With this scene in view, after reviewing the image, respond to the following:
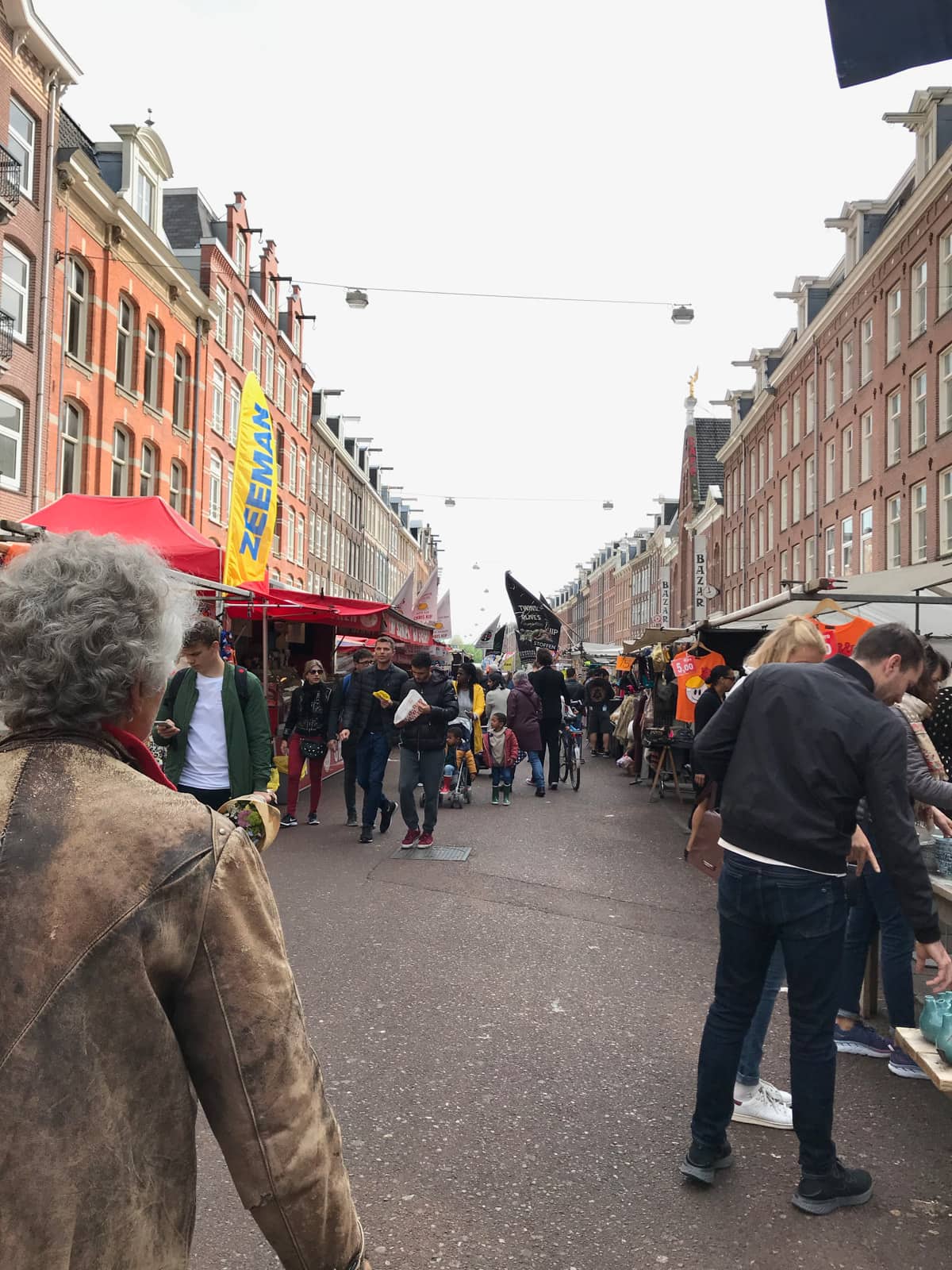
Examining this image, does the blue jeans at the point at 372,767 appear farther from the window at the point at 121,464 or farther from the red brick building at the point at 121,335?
the window at the point at 121,464

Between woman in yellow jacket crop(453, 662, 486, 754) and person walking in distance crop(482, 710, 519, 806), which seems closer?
person walking in distance crop(482, 710, 519, 806)

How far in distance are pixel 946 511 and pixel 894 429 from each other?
13.9 ft

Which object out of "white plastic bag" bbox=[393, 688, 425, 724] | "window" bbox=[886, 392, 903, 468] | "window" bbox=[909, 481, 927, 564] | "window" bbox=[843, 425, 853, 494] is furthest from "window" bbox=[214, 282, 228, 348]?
"white plastic bag" bbox=[393, 688, 425, 724]

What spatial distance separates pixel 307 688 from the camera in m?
10.2

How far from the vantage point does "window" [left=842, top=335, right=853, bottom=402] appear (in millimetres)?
28891

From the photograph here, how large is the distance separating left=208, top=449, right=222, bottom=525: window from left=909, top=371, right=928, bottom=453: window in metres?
20.2

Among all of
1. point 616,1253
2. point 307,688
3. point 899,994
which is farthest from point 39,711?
point 307,688

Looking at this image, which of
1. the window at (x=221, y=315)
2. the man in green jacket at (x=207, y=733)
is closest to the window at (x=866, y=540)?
the window at (x=221, y=315)

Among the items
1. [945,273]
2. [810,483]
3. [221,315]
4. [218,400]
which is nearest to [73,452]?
[218,400]

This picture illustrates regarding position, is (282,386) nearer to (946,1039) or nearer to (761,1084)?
(761,1084)

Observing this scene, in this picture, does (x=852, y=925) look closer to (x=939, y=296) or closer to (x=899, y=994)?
(x=899, y=994)

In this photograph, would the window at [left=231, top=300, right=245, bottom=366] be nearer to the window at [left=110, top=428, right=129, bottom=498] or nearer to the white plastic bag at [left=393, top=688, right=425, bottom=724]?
the window at [left=110, top=428, right=129, bottom=498]

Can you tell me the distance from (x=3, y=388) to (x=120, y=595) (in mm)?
19810

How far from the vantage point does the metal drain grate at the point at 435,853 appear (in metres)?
8.30
